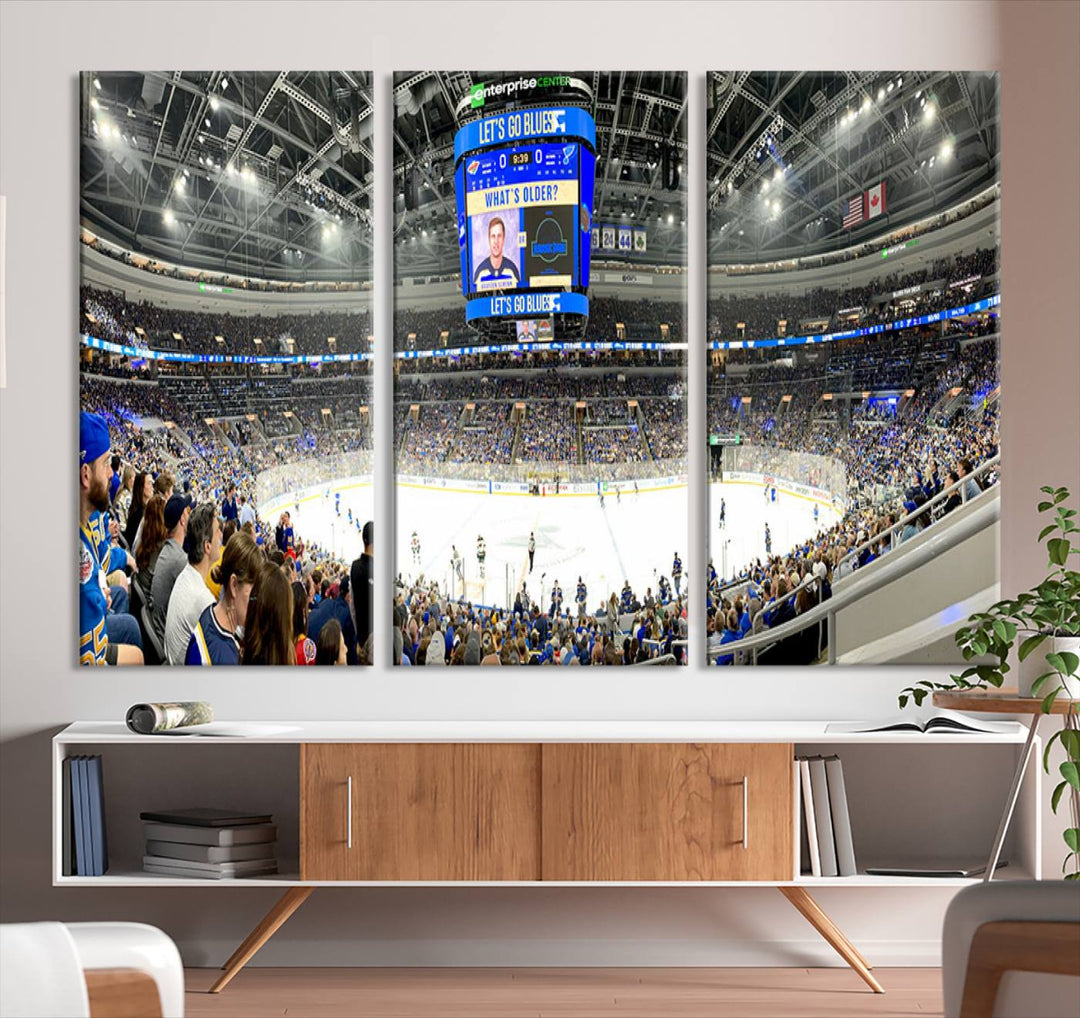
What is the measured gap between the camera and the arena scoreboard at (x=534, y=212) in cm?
361

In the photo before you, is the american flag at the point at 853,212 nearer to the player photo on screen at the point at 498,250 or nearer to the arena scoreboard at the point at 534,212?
the arena scoreboard at the point at 534,212

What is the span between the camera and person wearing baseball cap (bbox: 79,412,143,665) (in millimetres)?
3574

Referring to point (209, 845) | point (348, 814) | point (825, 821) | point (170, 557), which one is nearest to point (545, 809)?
point (348, 814)

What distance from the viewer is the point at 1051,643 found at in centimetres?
288

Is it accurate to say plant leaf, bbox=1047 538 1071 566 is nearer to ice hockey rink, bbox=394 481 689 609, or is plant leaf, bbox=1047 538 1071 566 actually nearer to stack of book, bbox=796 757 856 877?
stack of book, bbox=796 757 856 877

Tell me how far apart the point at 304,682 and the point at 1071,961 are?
261 centimetres

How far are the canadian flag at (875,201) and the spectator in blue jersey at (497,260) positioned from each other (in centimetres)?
105

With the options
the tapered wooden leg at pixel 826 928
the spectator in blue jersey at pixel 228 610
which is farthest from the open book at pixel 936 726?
the spectator in blue jersey at pixel 228 610

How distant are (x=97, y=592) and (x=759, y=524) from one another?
1.93 meters

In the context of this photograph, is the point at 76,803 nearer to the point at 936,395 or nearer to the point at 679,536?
the point at 679,536

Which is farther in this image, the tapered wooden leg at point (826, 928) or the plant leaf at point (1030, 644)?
the tapered wooden leg at point (826, 928)

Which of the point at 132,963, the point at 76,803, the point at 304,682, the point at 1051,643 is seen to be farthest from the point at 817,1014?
the point at 132,963

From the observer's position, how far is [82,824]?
329 centimetres

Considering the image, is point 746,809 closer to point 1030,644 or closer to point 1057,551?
point 1030,644
